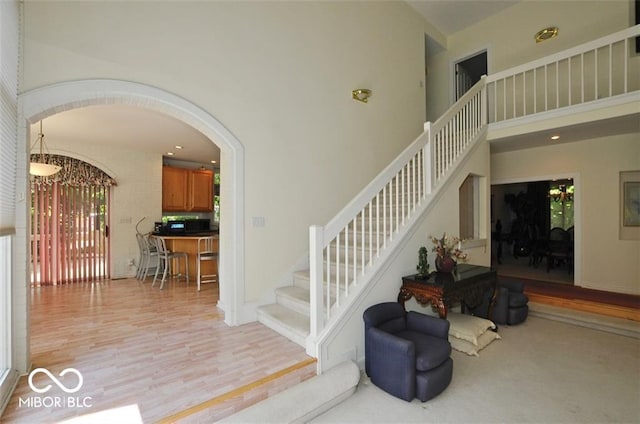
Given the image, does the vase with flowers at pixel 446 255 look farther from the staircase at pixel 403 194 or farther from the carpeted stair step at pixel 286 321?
the carpeted stair step at pixel 286 321

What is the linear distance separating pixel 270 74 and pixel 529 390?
4307 millimetres

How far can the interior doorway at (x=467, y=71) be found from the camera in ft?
22.5

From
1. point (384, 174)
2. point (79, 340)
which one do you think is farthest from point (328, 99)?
point (79, 340)

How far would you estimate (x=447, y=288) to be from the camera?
3.10m

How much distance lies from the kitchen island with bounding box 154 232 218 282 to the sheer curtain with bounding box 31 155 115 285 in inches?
59.1

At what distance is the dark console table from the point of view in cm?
309

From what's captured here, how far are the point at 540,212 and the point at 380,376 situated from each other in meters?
9.51

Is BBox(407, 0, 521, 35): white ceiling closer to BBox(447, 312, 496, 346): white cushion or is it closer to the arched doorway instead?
the arched doorway

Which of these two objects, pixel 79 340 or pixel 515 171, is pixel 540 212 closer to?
pixel 515 171

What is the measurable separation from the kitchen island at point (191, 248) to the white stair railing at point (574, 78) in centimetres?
600

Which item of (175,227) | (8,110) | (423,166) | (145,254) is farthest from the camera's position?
(175,227)

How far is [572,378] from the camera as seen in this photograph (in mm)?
2736

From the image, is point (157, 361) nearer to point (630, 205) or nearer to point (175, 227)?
point (175, 227)

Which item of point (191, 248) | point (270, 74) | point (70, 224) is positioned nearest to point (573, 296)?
point (270, 74)
